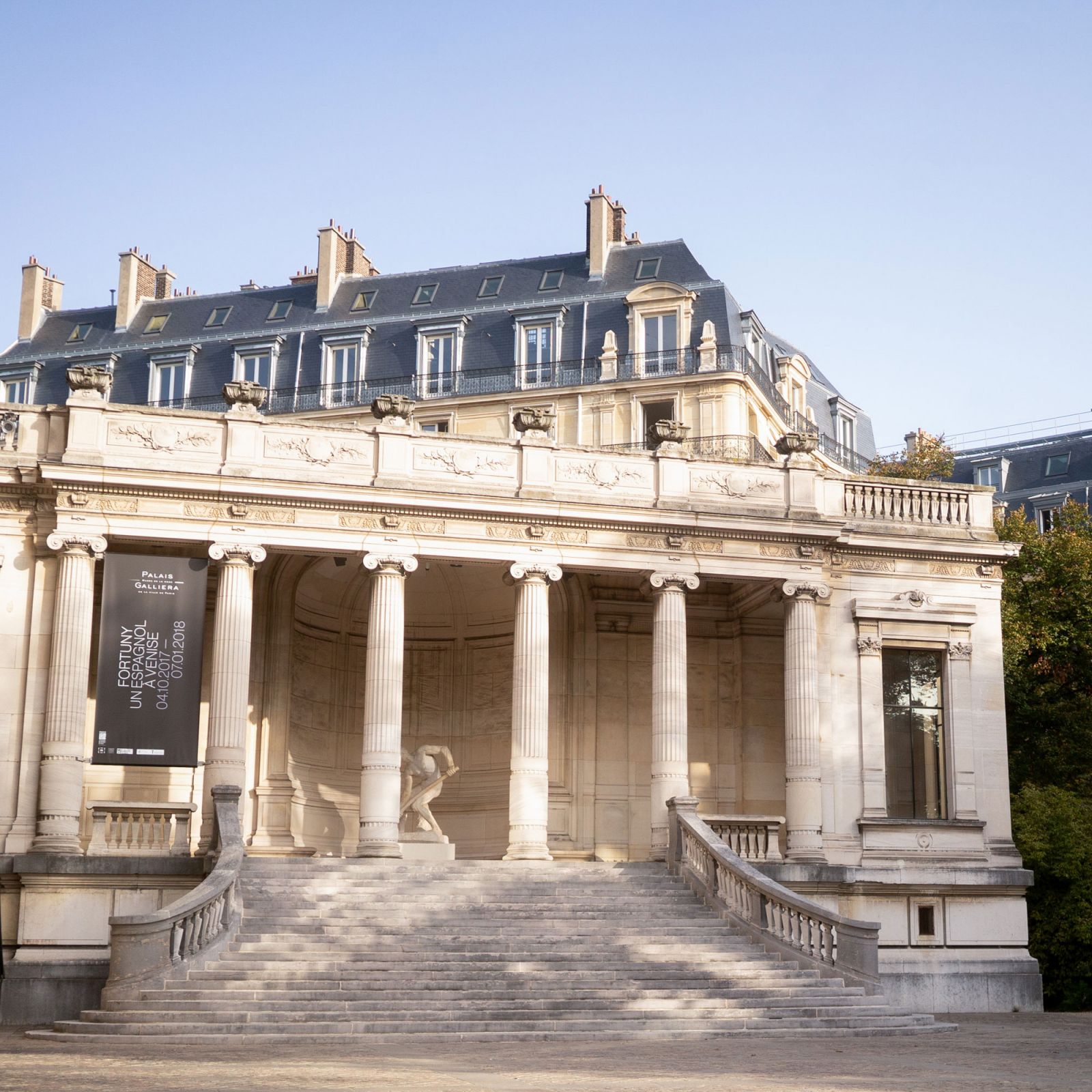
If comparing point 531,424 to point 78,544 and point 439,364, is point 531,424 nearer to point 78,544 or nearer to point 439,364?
point 78,544

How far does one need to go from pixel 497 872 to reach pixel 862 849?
700 cm

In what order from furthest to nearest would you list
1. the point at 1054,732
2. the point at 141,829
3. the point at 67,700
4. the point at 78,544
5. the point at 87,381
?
1. the point at 1054,732
2. the point at 87,381
3. the point at 78,544
4. the point at 67,700
5. the point at 141,829

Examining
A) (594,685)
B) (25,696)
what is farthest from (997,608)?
(25,696)

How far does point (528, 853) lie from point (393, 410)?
24.8ft

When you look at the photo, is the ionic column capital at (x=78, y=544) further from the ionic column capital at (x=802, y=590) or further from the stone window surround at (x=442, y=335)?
the stone window surround at (x=442, y=335)

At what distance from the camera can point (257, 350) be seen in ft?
156

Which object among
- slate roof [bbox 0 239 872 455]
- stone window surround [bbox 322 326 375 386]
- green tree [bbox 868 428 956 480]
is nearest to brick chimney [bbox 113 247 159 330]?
slate roof [bbox 0 239 872 455]

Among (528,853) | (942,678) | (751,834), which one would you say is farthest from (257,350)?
(751,834)

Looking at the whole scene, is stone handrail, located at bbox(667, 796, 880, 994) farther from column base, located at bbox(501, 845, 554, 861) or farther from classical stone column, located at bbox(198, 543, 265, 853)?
classical stone column, located at bbox(198, 543, 265, 853)

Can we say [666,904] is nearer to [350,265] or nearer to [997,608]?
[997,608]

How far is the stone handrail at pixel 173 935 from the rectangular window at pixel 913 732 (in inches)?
518

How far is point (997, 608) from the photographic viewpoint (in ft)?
94.8

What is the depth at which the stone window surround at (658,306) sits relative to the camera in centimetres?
4356

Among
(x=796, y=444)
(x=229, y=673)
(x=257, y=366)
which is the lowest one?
(x=229, y=673)
